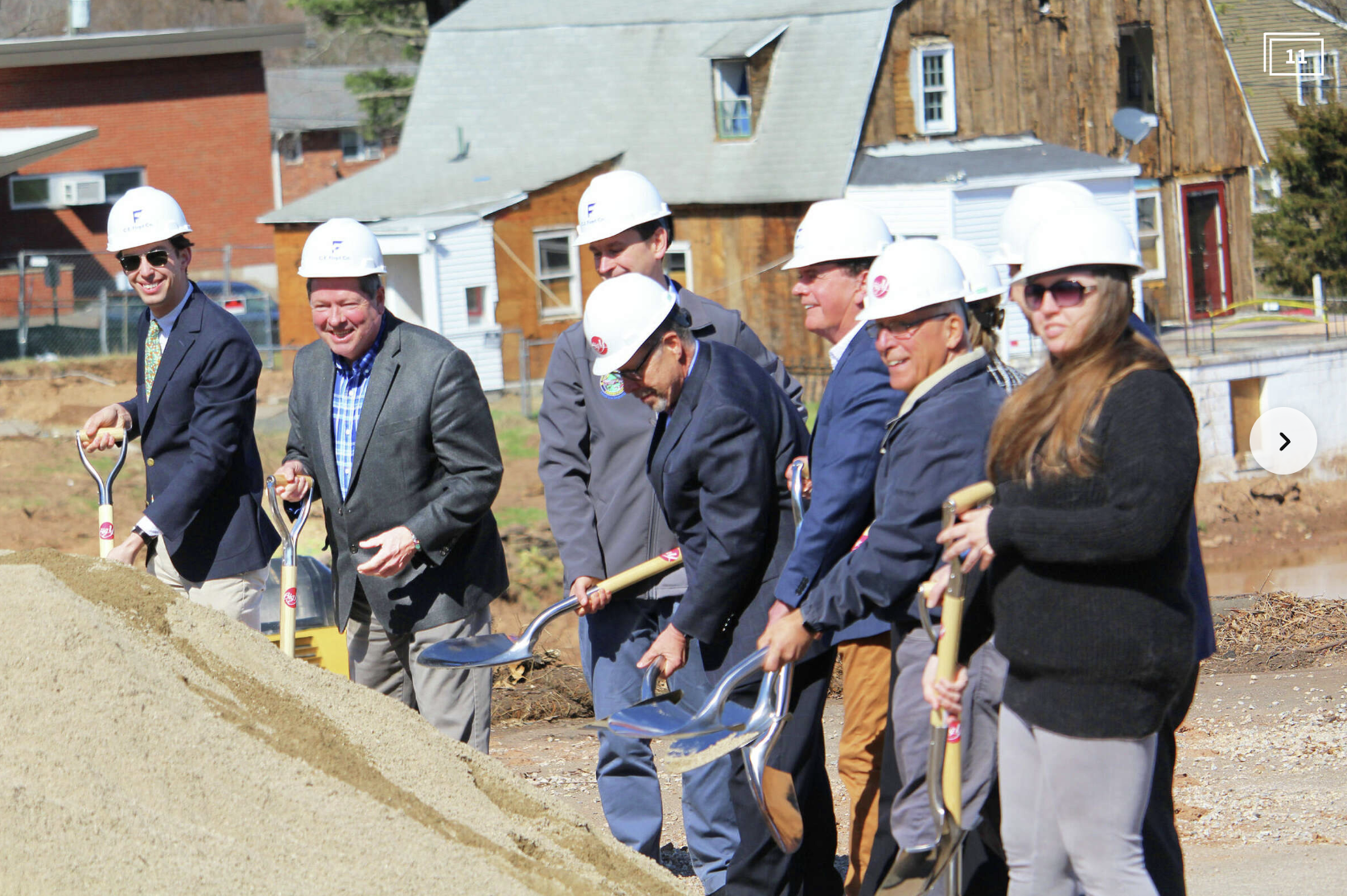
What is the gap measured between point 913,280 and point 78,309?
21982 millimetres

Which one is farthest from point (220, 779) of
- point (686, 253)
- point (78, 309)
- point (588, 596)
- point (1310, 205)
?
point (1310, 205)

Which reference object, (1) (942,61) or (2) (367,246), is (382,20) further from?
(2) (367,246)

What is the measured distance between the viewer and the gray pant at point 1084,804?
2.91 meters

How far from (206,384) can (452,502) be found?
Result: 1.07 metres

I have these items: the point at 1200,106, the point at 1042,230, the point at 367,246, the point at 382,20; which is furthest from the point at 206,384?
the point at 382,20

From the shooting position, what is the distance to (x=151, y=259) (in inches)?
191

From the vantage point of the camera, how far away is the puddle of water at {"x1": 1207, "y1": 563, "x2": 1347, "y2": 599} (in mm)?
14625

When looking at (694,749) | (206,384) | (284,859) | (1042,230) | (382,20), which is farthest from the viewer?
(382,20)

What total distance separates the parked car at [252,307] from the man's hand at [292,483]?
51.8 feet

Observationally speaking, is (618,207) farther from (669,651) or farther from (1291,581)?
(1291,581)

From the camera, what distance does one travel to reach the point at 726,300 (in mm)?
21656

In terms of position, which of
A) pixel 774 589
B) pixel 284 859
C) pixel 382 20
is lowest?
pixel 284 859

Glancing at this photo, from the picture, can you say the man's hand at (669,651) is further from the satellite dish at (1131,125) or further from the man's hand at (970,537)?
the satellite dish at (1131,125)

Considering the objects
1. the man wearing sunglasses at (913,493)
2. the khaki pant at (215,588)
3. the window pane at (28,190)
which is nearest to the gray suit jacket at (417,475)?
the khaki pant at (215,588)
